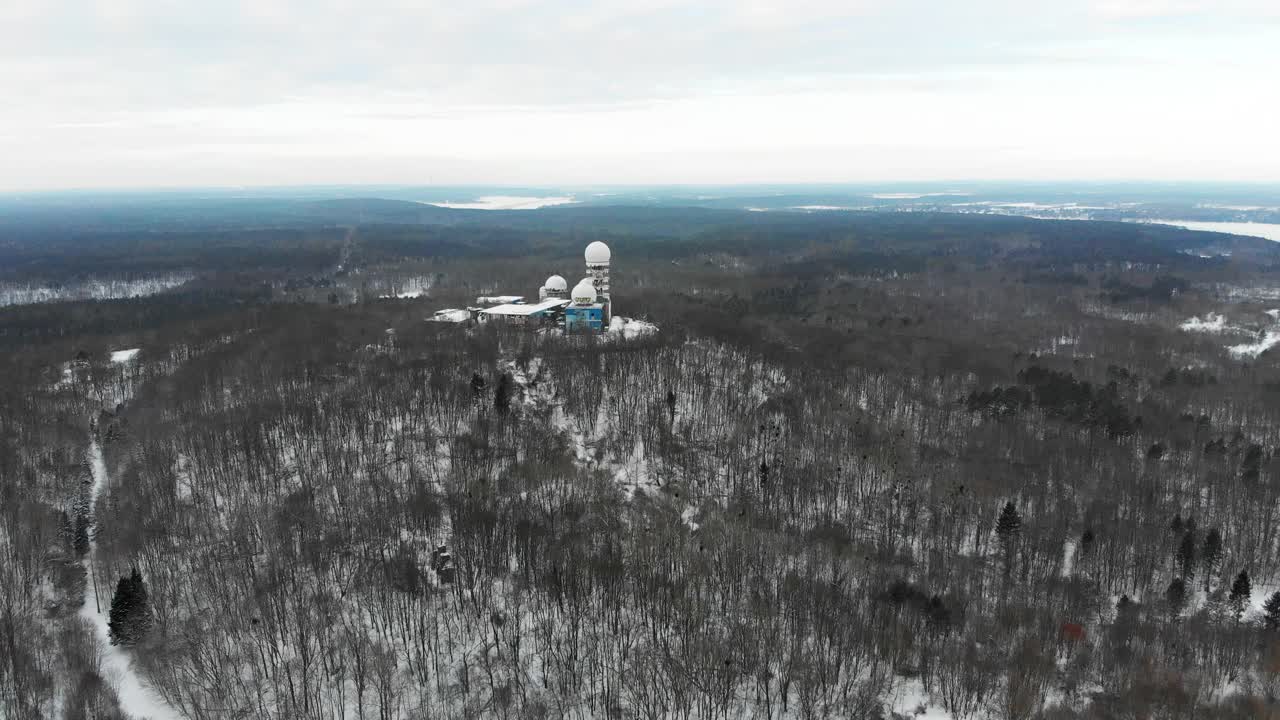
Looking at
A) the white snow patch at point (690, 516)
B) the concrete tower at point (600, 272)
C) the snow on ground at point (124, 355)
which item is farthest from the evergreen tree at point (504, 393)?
the snow on ground at point (124, 355)

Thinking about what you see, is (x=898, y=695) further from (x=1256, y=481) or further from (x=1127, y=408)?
(x=1127, y=408)

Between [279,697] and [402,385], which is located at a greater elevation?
[402,385]

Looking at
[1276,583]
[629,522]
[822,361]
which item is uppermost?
[822,361]

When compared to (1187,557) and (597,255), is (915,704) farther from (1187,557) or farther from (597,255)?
(597,255)

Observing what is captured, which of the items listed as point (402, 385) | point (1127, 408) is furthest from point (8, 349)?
point (1127, 408)

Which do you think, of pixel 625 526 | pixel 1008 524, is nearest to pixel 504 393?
pixel 625 526

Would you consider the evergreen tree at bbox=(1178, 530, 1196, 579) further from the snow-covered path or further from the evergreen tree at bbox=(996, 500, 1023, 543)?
the snow-covered path

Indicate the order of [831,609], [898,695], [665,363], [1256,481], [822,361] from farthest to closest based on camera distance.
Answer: [822,361] < [665,363] < [1256,481] < [831,609] < [898,695]
